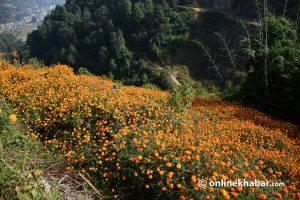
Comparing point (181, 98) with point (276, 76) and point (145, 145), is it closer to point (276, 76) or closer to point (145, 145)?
point (145, 145)

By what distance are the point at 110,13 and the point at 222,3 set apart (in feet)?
89.1

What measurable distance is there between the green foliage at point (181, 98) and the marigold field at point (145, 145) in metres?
0.26

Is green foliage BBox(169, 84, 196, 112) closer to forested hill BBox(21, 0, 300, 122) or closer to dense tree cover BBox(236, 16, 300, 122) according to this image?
dense tree cover BBox(236, 16, 300, 122)

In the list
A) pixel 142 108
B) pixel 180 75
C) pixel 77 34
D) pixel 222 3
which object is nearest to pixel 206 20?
pixel 222 3

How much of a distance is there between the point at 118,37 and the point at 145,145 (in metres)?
61.4

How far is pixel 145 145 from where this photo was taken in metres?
4.50

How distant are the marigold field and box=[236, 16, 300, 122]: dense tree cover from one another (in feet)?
9.68

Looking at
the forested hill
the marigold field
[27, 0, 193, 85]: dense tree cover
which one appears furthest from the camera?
[27, 0, 193, 85]: dense tree cover

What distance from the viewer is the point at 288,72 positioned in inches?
497

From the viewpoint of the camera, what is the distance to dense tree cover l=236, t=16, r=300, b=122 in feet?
40.9

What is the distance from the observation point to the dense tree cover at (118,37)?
61781 millimetres

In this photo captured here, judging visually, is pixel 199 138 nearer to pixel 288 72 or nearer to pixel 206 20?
pixel 288 72

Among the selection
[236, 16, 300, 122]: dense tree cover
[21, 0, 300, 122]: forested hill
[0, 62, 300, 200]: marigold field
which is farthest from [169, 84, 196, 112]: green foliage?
[21, 0, 300, 122]: forested hill

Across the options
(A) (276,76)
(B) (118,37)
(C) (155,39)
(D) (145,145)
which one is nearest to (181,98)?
(D) (145,145)
